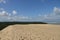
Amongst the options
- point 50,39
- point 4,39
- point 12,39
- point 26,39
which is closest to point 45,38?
point 50,39

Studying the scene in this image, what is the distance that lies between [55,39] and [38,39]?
4.84 ft

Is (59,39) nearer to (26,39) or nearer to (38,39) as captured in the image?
(38,39)

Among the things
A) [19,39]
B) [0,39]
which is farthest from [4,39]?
[19,39]

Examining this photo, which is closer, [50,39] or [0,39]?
[50,39]

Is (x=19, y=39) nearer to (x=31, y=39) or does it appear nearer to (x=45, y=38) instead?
(x=31, y=39)

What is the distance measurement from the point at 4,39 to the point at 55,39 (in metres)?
4.58

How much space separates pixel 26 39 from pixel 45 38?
1.78m

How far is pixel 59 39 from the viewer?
11.6 meters

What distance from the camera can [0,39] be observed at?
12.1 metres

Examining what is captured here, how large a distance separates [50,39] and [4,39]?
4151 mm

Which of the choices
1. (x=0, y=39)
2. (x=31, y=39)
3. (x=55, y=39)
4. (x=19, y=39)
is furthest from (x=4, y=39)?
(x=55, y=39)

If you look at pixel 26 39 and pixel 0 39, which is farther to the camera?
pixel 0 39

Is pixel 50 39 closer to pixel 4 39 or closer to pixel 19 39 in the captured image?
pixel 19 39

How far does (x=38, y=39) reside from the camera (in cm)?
1150
